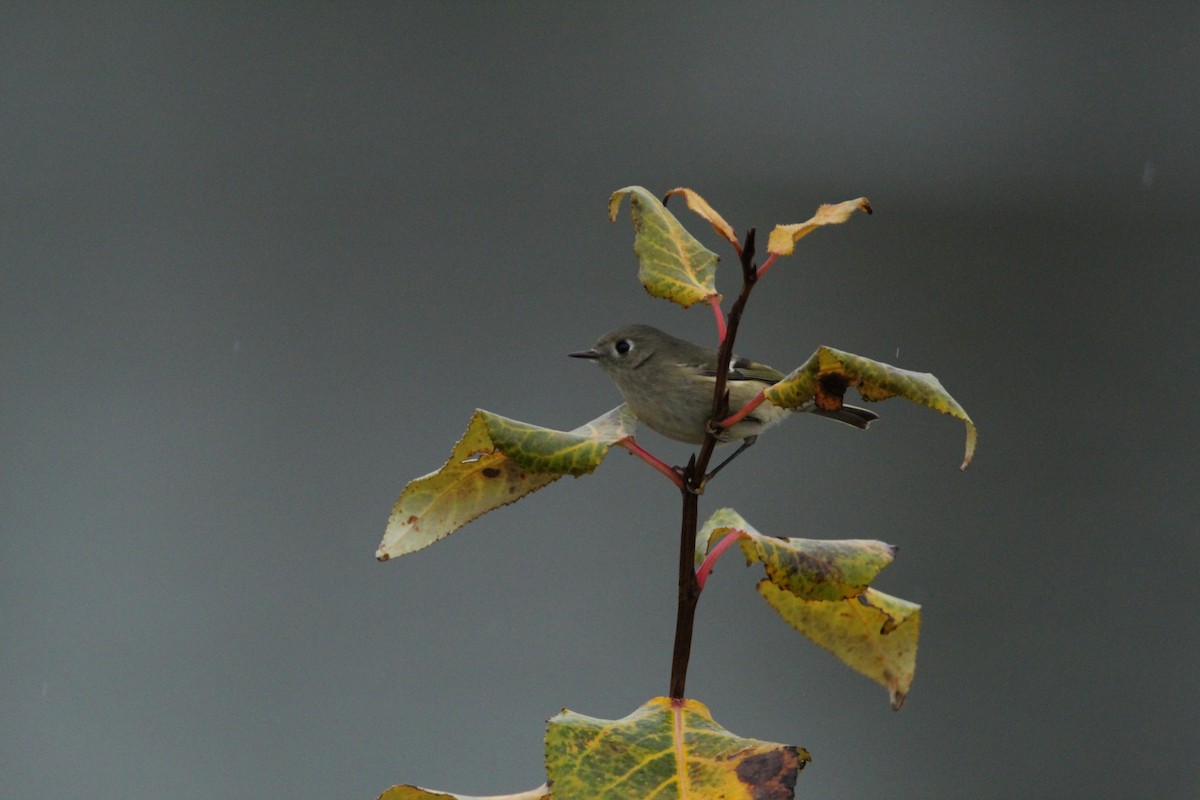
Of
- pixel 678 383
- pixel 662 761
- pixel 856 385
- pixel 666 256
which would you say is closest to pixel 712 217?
pixel 666 256

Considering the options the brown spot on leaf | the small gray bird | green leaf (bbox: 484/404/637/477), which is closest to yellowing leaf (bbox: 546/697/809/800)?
the brown spot on leaf

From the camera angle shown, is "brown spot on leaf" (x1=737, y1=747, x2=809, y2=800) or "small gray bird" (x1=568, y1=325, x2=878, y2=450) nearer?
"brown spot on leaf" (x1=737, y1=747, x2=809, y2=800)

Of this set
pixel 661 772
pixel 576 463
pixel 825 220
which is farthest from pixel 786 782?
pixel 825 220

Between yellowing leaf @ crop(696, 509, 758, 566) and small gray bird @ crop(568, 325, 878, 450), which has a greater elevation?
yellowing leaf @ crop(696, 509, 758, 566)

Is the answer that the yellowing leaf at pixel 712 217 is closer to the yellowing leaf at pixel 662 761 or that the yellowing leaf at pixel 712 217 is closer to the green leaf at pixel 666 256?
the green leaf at pixel 666 256

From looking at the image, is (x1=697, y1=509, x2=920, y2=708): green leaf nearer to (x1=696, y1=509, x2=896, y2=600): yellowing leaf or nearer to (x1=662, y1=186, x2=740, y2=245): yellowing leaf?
(x1=696, y1=509, x2=896, y2=600): yellowing leaf

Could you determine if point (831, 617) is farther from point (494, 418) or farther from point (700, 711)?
point (494, 418)

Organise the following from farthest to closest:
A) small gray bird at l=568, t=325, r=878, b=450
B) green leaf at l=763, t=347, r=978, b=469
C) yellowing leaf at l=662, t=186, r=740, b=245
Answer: small gray bird at l=568, t=325, r=878, b=450 < yellowing leaf at l=662, t=186, r=740, b=245 < green leaf at l=763, t=347, r=978, b=469

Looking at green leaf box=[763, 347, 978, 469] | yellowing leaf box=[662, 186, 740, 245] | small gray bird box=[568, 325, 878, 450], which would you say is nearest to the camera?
green leaf box=[763, 347, 978, 469]

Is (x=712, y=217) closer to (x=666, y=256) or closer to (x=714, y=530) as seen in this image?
(x=666, y=256)
